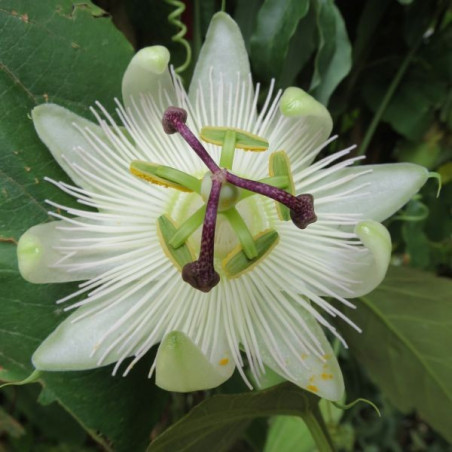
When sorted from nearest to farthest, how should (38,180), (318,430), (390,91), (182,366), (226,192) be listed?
1. (182,366)
2. (226,192)
3. (38,180)
4. (318,430)
5. (390,91)

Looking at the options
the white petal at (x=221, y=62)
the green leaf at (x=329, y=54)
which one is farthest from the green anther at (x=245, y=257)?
the green leaf at (x=329, y=54)

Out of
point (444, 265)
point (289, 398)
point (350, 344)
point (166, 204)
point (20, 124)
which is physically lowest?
point (444, 265)

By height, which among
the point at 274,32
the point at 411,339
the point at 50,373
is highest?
the point at 274,32

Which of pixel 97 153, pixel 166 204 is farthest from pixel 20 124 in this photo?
pixel 166 204

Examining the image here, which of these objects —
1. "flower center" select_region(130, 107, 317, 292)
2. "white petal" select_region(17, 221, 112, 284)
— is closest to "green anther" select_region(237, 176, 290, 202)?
"flower center" select_region(130, 107, 317, 292)

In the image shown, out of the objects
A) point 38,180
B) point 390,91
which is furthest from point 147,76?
point 390,91

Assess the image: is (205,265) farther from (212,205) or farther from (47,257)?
(47,257)

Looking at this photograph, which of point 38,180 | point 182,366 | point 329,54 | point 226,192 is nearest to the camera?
point 182,366

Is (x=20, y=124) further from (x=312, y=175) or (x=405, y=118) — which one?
(x=405, y=118)
